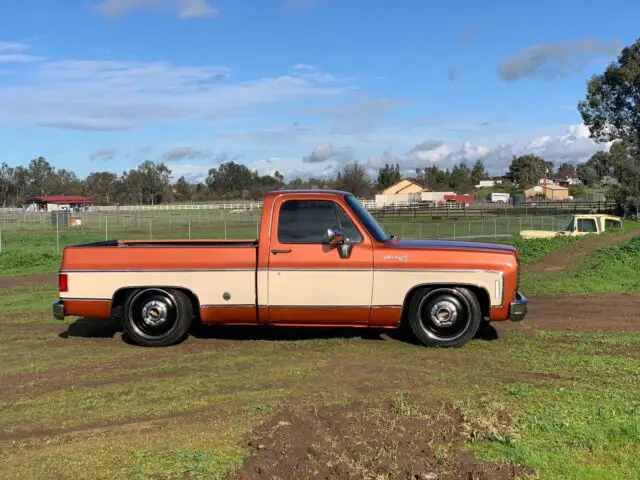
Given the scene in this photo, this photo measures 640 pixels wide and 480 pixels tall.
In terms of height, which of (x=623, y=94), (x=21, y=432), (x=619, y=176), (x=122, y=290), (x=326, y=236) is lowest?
(x=21, y=432)

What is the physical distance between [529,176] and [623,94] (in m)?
113

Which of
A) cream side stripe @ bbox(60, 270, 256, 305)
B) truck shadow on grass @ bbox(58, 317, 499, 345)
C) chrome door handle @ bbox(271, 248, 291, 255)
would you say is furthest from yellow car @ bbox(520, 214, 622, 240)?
cream side stripe @ bbox(60, 270, 256, 305)

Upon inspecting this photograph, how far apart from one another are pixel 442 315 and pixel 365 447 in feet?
10.4

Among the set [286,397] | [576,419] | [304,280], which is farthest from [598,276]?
[286,397]

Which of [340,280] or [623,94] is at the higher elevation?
[623,94]

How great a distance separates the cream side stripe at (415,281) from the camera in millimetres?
6879

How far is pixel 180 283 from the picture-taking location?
715 cm

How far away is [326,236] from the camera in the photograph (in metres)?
6.94

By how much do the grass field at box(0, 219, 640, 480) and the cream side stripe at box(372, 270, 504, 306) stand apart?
24.0 inches

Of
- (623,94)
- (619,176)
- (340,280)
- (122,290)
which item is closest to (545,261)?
(340,280)

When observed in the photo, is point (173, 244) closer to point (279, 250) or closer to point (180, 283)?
point (180, 283)

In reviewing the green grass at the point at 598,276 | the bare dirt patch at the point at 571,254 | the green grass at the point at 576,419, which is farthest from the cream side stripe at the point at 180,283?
the bare dirt patch at the point at 571,254

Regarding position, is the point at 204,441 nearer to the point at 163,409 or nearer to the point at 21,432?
the point at 163,409

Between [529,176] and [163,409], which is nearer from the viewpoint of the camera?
[163,409]
